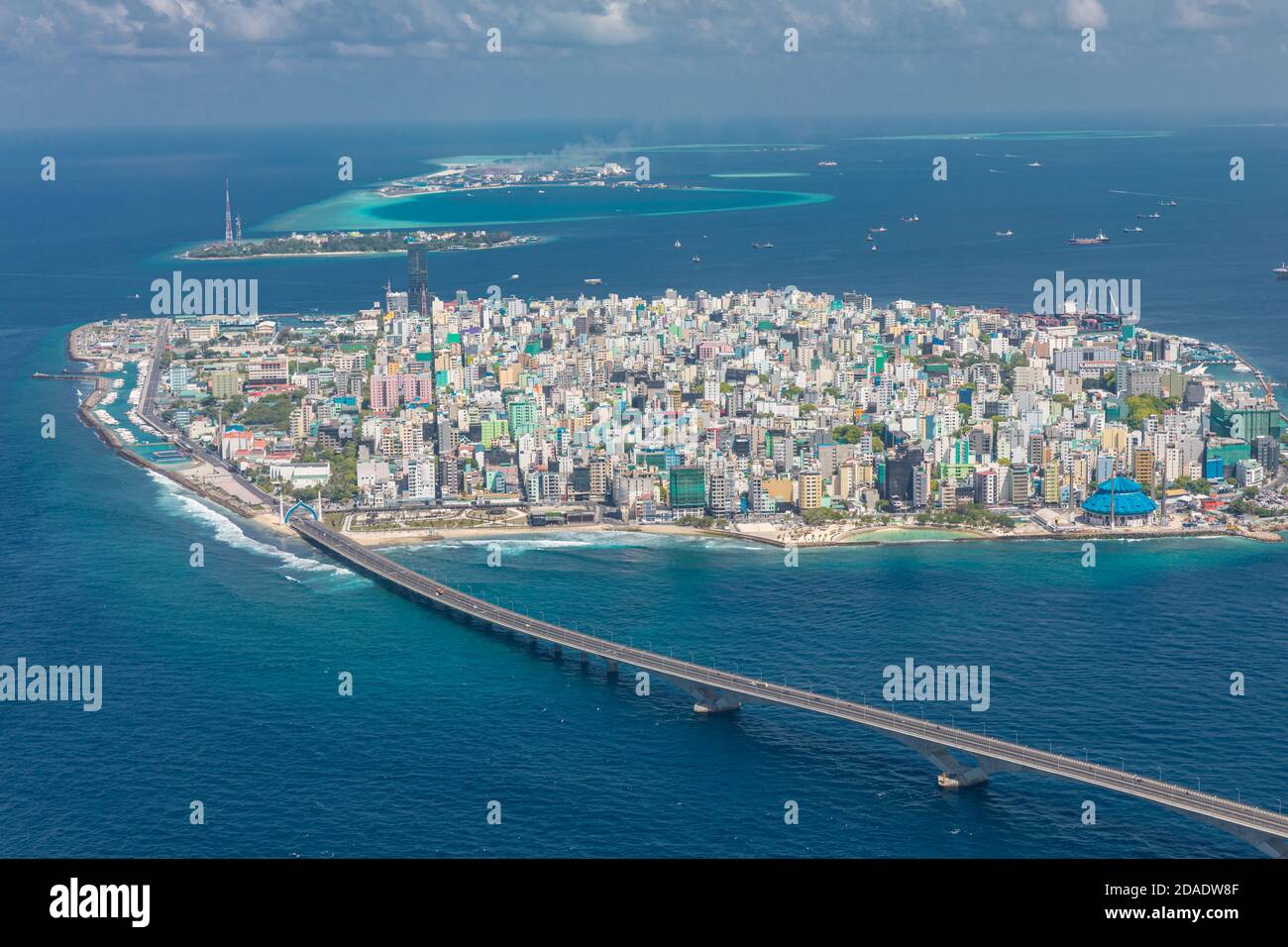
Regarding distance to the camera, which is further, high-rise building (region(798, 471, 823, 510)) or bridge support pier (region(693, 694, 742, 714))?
high-rise building (region(798, 471, 823, 510))

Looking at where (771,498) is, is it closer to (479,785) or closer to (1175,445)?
(1175,445)

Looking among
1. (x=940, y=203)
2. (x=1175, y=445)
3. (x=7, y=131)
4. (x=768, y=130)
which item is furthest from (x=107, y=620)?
(x=7, y=131)

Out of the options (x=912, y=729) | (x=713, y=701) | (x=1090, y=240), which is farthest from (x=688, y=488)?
(x=1090, y=240)

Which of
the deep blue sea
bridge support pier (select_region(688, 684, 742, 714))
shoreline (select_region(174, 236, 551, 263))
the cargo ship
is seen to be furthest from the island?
the cargo ship

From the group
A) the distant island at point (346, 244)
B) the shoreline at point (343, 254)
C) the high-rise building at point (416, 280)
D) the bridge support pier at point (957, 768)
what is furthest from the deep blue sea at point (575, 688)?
the distant island at point (346, 244)

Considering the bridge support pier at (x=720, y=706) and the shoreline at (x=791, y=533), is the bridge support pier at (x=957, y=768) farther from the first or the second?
the shoreline at (x=791, y=533)

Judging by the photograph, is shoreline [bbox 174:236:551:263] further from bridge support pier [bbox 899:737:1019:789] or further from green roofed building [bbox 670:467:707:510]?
bridge support pier [bbox 899:737:1019:789]

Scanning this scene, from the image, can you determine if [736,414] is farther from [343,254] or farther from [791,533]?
[343,254]
